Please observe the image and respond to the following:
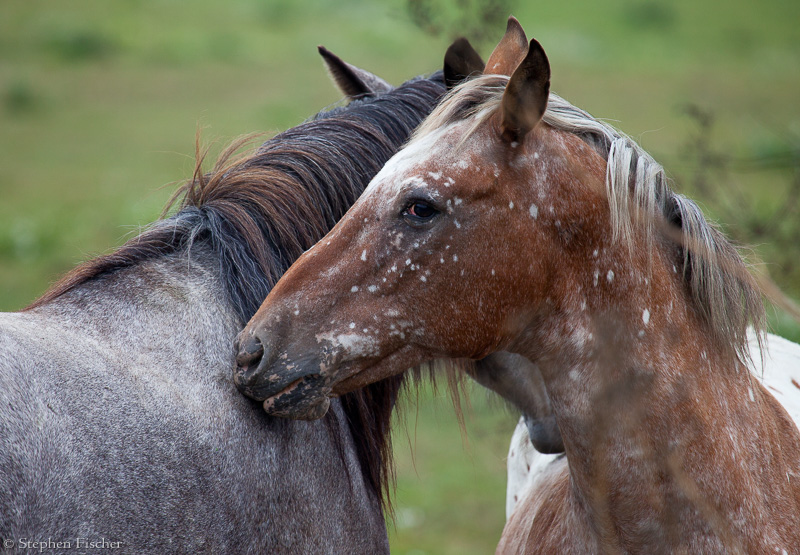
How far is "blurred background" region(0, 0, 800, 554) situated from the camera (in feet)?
23.6

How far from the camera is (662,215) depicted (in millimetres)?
2121

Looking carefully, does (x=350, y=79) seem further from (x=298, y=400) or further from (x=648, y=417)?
(x=648, y=417)

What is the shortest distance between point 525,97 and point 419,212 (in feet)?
1.37

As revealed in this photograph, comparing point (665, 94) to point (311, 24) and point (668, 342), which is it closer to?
point (311, 24)

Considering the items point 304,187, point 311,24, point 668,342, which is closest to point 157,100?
point 311,24

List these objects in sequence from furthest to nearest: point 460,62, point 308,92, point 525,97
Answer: point 308,92
point 460,62
point 525,97

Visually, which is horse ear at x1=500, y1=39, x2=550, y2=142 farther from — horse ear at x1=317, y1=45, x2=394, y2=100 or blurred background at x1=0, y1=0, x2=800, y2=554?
blurred background at x1=0, y1=0, x2=800, y2=554

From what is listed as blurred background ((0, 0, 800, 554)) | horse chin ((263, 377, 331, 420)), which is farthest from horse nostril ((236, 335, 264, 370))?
blurred background ((0, 0, 800, 554))

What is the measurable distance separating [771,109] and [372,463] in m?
14.2

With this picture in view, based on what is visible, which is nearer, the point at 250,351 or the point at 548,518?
the point at 250,351

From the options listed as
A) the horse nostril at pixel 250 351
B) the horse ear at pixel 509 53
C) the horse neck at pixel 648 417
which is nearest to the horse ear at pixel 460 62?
the horse ear at pixel 509 53

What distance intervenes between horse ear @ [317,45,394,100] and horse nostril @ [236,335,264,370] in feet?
4.54

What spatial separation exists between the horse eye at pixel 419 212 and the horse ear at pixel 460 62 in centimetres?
76

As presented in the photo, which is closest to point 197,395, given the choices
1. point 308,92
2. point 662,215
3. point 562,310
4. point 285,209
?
point 285,209
